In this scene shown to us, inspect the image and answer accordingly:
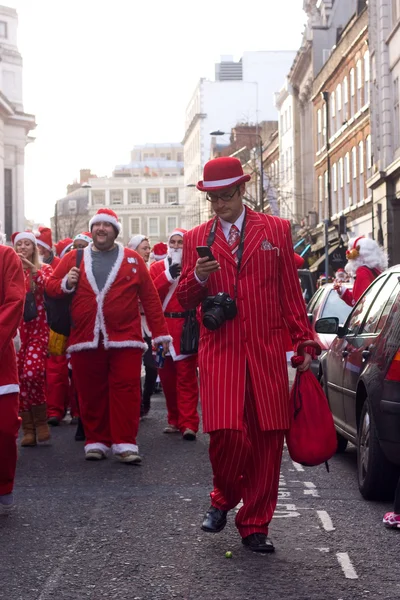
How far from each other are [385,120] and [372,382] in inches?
→ 1151

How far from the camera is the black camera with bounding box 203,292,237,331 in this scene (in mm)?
6020

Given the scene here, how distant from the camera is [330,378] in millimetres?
9742

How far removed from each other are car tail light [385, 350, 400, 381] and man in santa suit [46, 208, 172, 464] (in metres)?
2.85

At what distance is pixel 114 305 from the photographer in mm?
9625

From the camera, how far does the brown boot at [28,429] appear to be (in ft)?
34.9

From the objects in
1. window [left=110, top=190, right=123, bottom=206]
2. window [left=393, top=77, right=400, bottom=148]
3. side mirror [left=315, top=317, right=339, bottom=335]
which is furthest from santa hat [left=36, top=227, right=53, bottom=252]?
window [left=110, top=190, right=123, bottom=206]

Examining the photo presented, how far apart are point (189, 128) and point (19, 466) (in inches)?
4716

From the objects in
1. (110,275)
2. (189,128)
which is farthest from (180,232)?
(189,128)

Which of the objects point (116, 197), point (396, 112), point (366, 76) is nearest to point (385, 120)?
point (396, 112)

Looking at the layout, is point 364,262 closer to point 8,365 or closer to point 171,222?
point 8,365

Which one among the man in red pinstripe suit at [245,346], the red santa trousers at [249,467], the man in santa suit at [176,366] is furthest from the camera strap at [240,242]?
the man in santa suit at [176,366]

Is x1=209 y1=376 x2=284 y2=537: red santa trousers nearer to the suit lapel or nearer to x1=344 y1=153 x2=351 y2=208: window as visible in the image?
the suit lapel

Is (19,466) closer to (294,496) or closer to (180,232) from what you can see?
(294,496)

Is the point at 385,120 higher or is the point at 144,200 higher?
the point at 144,200
